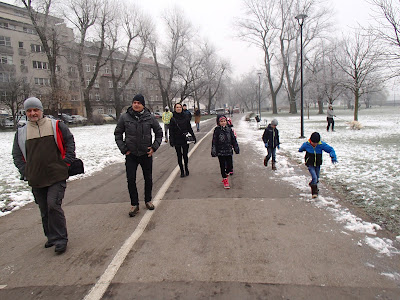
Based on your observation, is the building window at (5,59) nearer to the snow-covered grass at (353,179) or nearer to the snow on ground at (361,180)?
the snow-covered grass at (353,179)

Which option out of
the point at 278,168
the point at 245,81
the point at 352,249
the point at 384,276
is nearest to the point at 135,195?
the point at 352,249

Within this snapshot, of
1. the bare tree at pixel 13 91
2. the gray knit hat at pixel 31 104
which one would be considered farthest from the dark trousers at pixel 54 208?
the bare tree at pixel 13 91

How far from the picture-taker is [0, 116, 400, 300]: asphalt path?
2666mm

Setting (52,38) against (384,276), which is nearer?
(384,276)

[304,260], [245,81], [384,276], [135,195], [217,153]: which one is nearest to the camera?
[384,276]

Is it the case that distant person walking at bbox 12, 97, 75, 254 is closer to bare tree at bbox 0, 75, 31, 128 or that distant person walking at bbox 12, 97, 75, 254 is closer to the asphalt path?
the asphalt path

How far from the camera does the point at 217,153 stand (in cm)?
613

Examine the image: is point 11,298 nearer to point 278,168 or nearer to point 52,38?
point 278,168

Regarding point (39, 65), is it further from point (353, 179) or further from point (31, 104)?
point (353, 179)

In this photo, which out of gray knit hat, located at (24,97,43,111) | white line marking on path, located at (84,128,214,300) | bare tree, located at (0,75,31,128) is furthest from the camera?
bare tree, located at (0,75,31,128)

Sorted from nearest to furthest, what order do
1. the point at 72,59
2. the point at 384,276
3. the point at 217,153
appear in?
the point at 384,276 → the point at 217,153 → the point at 72,59

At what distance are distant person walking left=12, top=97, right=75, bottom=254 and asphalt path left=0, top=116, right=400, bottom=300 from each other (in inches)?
15.8

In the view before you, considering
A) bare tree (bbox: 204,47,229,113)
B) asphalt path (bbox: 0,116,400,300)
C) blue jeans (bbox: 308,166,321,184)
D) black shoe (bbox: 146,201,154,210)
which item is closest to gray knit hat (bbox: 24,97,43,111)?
asphalt path (bbox: 0,116,400,300)

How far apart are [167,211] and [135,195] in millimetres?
597
